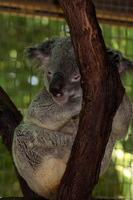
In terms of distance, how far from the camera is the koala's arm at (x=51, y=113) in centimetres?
304

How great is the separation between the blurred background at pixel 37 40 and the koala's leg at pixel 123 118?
1.47m

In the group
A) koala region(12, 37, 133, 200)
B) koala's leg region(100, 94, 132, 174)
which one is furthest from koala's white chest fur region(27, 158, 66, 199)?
koala's leg region(100, 94, 132, 174)

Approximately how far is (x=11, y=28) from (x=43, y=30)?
47 cm

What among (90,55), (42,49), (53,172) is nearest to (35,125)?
(53,172)

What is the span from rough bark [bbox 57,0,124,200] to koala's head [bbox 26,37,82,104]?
0.52 m

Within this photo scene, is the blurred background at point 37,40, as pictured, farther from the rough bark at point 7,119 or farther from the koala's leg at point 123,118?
the koala's leg at point 123,118

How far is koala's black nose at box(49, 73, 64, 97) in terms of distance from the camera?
2873 millimetres

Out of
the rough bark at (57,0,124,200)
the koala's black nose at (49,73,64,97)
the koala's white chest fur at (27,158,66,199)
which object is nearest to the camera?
the rough bark at (57,0,124,200)

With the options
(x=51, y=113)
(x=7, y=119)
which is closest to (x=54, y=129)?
(x=51, y=113)

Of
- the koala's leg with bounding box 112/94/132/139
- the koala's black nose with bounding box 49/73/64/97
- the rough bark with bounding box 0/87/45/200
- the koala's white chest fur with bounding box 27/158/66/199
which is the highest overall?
the koala's black nose with bounding box 49/73/64/97

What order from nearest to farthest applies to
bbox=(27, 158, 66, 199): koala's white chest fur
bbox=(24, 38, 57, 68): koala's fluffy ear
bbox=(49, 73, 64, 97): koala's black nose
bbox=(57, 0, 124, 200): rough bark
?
1. bbox=(57, 0, 124, 200): rough bark
2. bbox=(49, 73, 64, 97): koala's black nose
3. bbox=(27, 158, 66, 199): koala's white chest fur
4. bbox=(24, 38, 57, 68): koala's fluffy ear

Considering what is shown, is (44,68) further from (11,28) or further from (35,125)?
(11,28)

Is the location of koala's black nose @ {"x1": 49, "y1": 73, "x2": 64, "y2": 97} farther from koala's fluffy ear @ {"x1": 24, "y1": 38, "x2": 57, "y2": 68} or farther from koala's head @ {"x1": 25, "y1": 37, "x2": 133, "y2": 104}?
koala's fluffy ear @ {"x1": 24, "y1": 38, "x2": 57, "y2": 68}

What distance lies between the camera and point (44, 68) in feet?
11.6
